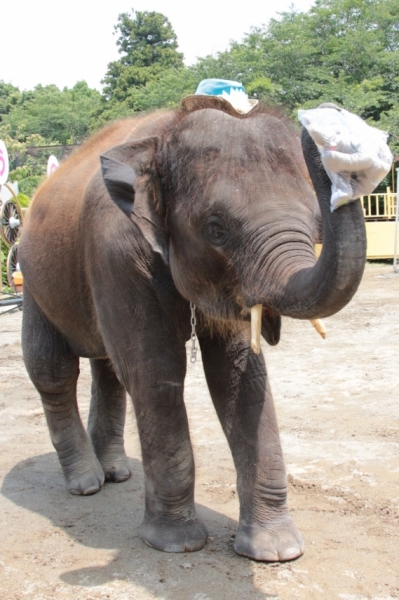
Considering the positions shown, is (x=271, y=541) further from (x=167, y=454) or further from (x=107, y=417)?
(x=107, y=417)

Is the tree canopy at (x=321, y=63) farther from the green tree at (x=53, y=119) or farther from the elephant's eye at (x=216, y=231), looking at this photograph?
the elephant's eye at (x=216, y=231)

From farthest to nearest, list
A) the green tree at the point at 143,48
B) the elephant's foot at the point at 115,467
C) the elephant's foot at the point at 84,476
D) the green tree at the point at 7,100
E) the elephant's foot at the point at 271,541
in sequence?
1. the green tree at the point at 7,100
2. the green tree at the point at 143,48
3. the elephant's foot at the point at 115,467
4. the elephant's foot at the point at 84,476
5. the elephant's foot at the point at 271,541

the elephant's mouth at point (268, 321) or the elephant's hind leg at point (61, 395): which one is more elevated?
the elephant's mouth at point (268, 321)

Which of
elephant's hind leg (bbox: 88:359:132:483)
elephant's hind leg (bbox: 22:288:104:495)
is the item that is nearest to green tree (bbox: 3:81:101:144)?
elephant's hind leg (bbox: 88:359:132:483)

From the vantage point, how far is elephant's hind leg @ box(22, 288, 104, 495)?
451cm

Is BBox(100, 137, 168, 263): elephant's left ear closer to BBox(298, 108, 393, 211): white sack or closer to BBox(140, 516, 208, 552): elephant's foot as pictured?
BBox(298, 108, 393, 211): white sack

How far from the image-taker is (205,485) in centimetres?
437

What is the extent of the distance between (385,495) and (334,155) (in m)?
2.35

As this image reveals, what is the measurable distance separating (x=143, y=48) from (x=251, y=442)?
149ft

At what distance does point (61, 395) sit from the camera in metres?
4.59

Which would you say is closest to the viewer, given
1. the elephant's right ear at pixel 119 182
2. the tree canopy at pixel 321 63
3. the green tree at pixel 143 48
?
the elephant's right ear at pixel 119 182

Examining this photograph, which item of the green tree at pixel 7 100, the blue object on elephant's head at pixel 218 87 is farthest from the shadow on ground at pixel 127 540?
the green tree at pixel 7 100

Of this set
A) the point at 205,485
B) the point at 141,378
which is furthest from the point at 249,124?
the point at 205,485

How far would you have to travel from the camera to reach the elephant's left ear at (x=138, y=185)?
3.13m
